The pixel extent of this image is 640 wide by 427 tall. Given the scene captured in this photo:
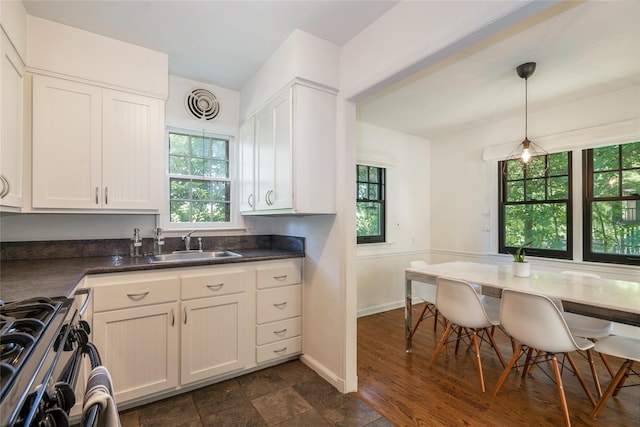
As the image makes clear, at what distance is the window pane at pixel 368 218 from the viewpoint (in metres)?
3.92

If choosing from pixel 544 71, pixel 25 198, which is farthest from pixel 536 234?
pixel 25 198

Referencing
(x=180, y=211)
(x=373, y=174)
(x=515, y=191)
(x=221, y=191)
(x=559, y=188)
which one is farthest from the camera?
(x=373, y=174)

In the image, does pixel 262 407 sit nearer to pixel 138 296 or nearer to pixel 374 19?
pixel 138 296

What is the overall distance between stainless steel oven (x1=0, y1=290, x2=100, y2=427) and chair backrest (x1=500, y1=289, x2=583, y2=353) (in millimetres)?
2277

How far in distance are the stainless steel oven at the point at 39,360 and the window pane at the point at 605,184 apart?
14.0ft

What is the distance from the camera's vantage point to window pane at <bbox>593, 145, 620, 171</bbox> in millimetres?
2984

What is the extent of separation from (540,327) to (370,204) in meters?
2.42

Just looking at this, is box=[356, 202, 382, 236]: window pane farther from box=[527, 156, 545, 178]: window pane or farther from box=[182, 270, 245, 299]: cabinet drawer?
box=[182, 270, 245, 299]: cabinet drawer

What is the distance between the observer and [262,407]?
1952 millimetres

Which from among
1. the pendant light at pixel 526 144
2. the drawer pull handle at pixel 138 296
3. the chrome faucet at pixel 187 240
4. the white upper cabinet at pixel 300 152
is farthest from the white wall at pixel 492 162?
the drawer pull handle at pixel 138 296

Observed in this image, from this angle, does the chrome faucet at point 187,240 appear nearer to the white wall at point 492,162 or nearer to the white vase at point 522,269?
the white vase at point 522,269

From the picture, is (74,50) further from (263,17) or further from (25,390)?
(25,390)

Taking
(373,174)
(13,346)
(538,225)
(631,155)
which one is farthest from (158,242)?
(631,155)

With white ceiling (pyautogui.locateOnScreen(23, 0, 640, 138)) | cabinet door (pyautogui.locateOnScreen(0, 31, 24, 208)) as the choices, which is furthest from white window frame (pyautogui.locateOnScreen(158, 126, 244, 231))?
cabinet door (pyautogui.locateOnScreen(0, 31, 24, 208))
